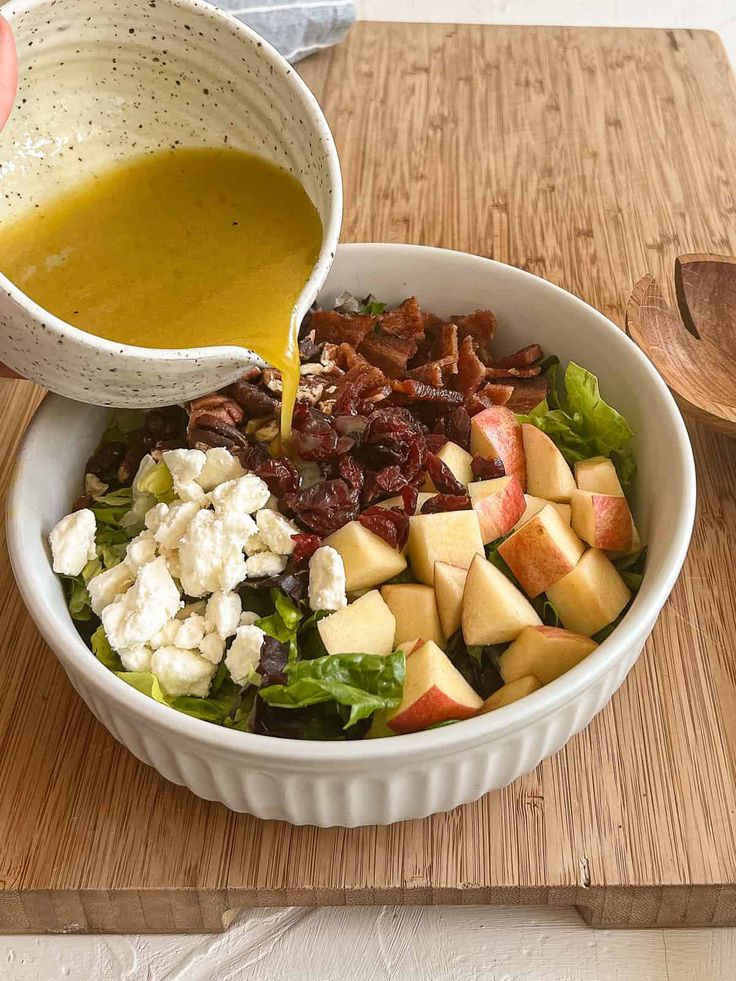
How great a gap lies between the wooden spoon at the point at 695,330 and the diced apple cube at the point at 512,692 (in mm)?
870

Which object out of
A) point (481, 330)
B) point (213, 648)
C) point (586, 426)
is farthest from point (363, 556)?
point (481, 330)

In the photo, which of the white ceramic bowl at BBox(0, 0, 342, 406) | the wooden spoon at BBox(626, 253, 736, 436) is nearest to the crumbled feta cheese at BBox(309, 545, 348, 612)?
the white ceramic bowl at BBox(0, 0, 342, 406)

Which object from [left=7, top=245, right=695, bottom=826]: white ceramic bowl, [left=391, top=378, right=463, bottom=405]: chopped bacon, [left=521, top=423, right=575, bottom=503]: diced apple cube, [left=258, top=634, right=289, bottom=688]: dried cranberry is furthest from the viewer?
[left=391, top=378, right=463, bottom=405]: chopped bacon

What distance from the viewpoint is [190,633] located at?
69.1 inches

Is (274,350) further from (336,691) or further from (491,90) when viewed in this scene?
(491,90)

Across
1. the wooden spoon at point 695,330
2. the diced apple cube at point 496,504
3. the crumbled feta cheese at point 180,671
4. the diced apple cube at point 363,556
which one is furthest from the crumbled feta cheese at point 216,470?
the wooden spoon at point 695,330

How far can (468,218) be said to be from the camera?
3.03 metres

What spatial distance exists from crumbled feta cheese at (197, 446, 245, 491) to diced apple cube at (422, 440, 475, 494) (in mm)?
368

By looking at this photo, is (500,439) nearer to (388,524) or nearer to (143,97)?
(388,524)

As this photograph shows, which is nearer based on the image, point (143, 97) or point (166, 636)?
point (166, 636)

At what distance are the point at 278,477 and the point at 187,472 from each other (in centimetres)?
17

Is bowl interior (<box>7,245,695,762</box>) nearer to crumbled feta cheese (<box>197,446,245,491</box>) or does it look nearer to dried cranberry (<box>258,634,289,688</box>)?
dried cranberry (<box>258,634,289,688</box>)

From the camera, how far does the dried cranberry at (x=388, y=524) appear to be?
1.86m

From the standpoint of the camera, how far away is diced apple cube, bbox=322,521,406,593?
5.91ft
